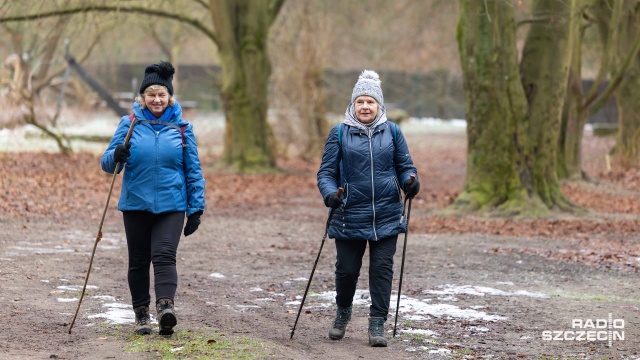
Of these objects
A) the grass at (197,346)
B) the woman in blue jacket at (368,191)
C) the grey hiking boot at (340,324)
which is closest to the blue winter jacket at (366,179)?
the woman in blue jacket at (368,191)

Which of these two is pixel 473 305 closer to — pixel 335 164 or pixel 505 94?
pixel 335 164

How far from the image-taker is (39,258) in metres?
9.81

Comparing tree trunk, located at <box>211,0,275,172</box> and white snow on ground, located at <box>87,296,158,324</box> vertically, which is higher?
tree trunk, located at <box>211,0,275,172</box>

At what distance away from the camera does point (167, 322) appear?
630cm

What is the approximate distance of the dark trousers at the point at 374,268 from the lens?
21.7 feet

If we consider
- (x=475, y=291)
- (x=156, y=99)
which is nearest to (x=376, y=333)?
(x=156, y=99)

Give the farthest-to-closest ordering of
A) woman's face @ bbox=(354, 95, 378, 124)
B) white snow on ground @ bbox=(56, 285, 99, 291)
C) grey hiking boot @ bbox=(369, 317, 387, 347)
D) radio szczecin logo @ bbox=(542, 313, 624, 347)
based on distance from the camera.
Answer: white snow on ground @ bbox=(56, 285, 99, 291) < radio szczecin logo @ bbox=(542, 313, 624, 347) < woman's face @ bbox=(354, 95, 378, 124) < grey hiking boot @ bbox=(369, 317, 387, 347)

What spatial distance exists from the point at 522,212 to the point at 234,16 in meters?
10.00

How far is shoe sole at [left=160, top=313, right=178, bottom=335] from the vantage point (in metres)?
6.27

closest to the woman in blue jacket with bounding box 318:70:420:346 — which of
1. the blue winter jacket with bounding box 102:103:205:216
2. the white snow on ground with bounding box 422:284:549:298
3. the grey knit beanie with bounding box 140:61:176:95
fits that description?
the blue winter jacket with bounding box 102:103:205:216

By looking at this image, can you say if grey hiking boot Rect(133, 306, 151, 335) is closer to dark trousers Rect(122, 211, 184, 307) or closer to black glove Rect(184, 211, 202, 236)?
dark trousers Rect(122, 211, 184, 307)

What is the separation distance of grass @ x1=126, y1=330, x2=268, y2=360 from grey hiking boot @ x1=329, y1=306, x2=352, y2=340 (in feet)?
2.02

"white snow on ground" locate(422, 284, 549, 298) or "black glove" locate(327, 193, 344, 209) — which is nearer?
"black glove" locate(327, 193, 344, 209)

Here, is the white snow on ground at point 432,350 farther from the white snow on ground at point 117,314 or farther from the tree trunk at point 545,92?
the tree trunk at point 545,92
